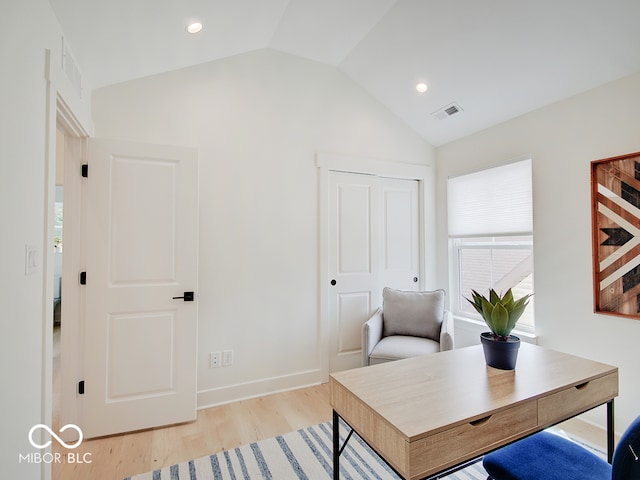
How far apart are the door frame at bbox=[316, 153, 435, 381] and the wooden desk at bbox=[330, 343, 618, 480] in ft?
5.13

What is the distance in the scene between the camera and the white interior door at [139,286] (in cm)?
224

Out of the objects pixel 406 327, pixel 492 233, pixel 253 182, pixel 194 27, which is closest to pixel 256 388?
pixel 406 327

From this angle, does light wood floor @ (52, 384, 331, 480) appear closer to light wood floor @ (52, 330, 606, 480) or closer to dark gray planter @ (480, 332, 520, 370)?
light wood floor @ (52, 330, 606, 480)

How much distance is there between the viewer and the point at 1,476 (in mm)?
1128

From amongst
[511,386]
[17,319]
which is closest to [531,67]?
[511,386]

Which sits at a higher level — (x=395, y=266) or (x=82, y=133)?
(x=82, y=133)

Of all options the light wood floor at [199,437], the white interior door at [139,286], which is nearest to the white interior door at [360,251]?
the light wood floor at [199,437]

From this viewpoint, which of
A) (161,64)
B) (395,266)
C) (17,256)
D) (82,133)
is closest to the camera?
(17,256)

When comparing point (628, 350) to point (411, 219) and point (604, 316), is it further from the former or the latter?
point (411, 219)

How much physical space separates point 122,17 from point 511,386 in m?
2.64

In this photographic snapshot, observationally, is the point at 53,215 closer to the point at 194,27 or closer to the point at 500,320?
the point at 194,27

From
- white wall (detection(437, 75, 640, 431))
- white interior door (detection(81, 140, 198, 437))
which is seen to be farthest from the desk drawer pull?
white interior door (detection(81, 140, 198, 437))

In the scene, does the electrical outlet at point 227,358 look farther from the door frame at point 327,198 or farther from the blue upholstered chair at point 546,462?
the blue upholstered chair at point 546,462
